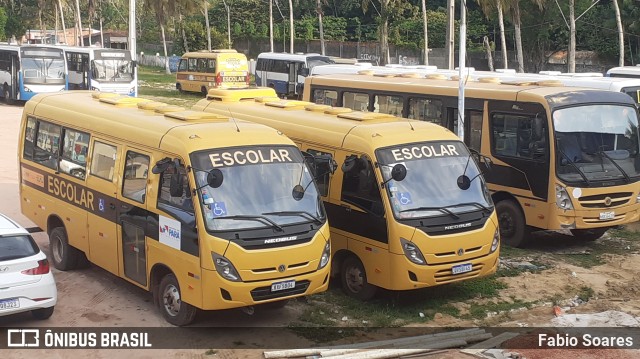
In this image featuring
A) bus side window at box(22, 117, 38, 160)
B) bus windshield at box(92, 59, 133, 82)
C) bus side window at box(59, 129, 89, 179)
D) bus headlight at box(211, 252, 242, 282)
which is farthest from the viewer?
bus windshield at box(92, 59, 133, 82)

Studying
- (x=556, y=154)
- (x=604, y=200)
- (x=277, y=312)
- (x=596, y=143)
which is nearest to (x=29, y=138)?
(x=277, y=312)

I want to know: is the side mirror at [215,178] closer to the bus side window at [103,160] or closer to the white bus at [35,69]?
the bus side window at [103,160]

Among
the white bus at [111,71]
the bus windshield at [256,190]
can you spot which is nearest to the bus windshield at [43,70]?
the white bus at [111,71]

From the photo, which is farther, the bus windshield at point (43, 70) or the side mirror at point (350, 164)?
the bus windshield at point (43, 70)

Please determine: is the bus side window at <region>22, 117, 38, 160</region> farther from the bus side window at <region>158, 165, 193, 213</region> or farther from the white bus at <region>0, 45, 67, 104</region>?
the white bus at <region>0, 45, 67, 104</region>

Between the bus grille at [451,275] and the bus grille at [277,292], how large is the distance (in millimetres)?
1962

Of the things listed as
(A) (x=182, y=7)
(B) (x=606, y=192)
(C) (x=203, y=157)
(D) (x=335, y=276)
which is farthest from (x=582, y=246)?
(A) (x=182, y=7)

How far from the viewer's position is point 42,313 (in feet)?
36.0

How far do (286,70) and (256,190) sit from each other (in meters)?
33.7

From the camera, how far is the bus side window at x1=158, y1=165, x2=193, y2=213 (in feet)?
33.9

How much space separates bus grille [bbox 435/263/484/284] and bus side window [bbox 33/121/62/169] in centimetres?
646

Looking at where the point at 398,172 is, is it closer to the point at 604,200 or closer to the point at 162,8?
the point at 604,200

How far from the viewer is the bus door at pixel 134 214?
36.9 ft

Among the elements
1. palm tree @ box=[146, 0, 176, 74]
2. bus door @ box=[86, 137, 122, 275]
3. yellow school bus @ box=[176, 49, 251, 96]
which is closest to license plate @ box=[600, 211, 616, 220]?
bus door @ box=[86, 137, 122, 275]
